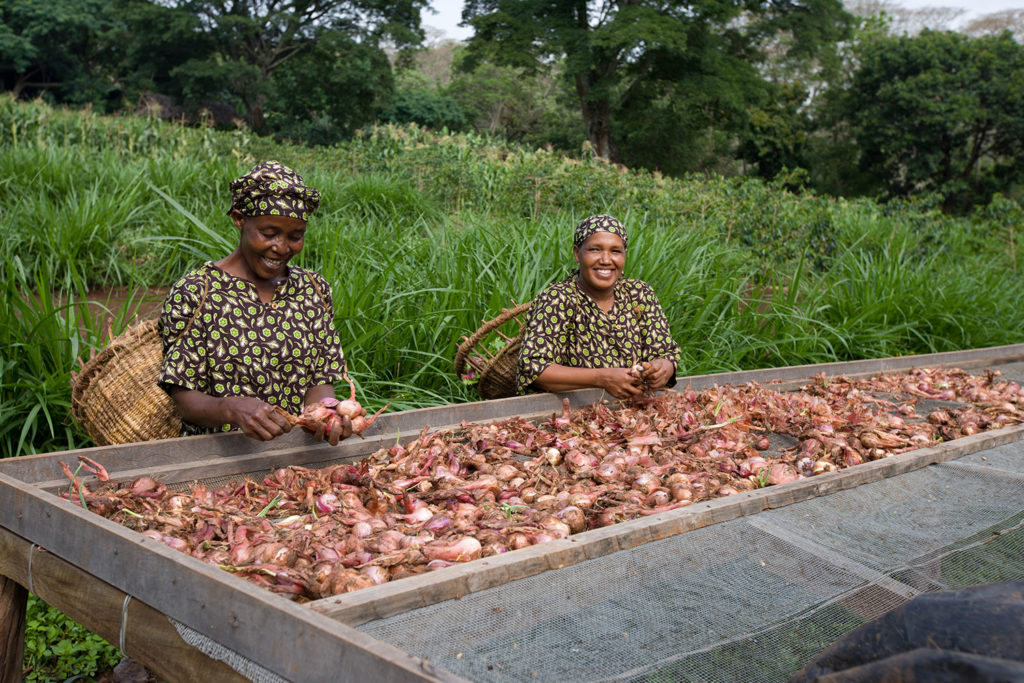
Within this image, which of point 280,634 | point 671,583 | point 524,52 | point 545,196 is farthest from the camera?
point 524,52

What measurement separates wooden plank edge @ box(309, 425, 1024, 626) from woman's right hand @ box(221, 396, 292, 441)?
0.87m

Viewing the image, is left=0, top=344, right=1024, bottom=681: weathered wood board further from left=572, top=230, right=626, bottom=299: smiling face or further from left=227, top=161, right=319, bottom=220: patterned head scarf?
left=572, top=230, right=626, bottom=299: smiling face

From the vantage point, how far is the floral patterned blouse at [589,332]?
3.11 metres

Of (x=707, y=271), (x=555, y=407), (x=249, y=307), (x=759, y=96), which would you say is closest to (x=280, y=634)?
(x=249, y=307)

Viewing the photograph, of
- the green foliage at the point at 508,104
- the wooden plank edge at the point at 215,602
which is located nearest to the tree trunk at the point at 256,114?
the green foliage at the point at 508,104

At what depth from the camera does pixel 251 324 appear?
93.4 inches

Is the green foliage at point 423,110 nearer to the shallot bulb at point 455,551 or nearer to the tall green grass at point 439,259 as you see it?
the tall green grass at point 439,259

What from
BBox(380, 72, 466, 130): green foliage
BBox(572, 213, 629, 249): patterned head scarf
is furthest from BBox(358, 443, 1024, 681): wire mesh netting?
BBox(380, 72, 466, 130): green foliage

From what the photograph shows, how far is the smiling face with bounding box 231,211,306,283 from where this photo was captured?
2.29 metres

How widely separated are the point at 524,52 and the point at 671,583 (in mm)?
19877

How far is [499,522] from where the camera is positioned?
70.7 inches

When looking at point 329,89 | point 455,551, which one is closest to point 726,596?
point 455,551

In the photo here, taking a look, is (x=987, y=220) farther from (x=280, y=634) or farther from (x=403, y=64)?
(x=403, y=64)

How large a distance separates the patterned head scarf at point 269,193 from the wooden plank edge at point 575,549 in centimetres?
125
